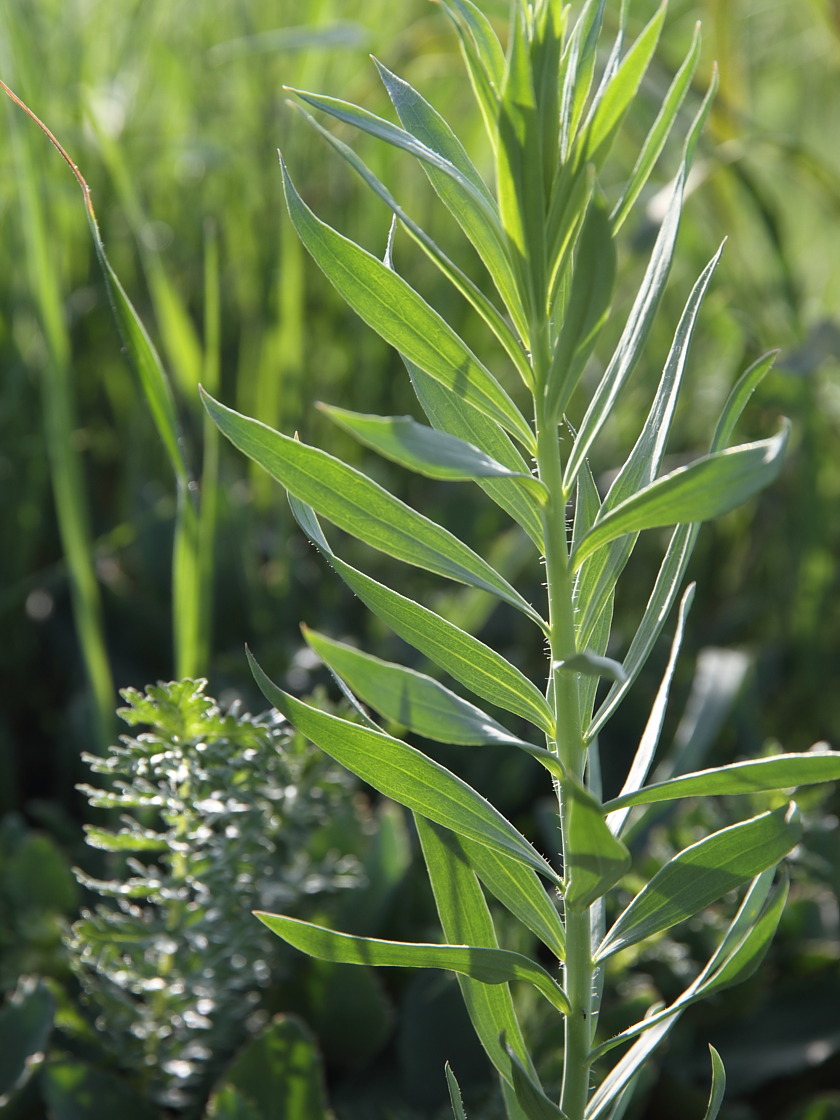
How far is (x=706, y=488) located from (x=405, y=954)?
0.61ft

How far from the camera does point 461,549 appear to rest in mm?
385

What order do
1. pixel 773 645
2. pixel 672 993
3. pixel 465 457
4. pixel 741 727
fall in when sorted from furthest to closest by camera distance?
pixel 773 645 → pixel 741 727 → pixel 672 993 → pixel 465 457

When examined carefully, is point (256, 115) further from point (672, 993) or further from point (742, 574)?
point (672, 993)

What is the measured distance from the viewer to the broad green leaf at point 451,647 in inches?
15.6

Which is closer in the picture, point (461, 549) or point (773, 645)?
point (461, 549)

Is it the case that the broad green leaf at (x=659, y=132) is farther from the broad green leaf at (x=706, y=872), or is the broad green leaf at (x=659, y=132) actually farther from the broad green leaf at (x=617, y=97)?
the broad green leaf at (x=706, y=872)

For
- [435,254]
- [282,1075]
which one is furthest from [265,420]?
[435,254]

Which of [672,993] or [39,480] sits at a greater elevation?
[39,480]

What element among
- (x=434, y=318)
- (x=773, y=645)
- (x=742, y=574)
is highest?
(x=742, y=574)

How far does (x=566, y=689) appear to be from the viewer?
374 millimetres

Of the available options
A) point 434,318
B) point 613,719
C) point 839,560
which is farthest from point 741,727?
point 434,318

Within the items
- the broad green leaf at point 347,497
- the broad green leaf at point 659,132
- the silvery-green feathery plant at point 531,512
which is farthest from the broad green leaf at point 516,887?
the broad green leaf at point 659,132

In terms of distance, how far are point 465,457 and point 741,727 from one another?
2.63 ft

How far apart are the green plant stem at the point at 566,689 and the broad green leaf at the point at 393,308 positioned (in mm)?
26
